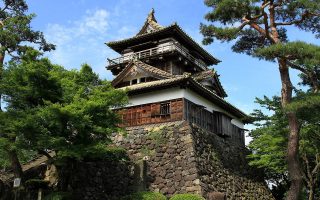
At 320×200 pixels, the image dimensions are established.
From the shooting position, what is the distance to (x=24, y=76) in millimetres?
17203

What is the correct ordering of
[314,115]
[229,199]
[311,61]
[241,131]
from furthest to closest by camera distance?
1. [241,131]
2. [229,199]
3. [314,115]
4. [311,61]

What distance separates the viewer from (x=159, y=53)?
26531mm

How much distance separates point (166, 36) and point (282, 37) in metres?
11.4

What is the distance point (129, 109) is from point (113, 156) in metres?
4.57

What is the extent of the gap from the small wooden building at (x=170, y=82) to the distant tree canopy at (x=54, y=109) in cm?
413

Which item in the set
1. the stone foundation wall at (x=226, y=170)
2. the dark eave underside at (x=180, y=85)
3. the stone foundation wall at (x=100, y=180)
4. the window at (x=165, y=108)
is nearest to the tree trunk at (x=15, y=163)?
the stone foundation wall at (x=100, y=180)

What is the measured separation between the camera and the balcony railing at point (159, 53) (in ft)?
86.4

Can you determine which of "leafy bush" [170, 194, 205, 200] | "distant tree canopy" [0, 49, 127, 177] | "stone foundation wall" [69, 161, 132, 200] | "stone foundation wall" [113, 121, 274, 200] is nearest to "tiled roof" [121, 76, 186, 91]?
"stone foundation wall" [113, 121, 274, 200]

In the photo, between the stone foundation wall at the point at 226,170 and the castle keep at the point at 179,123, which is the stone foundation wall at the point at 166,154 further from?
the stone foundation wall at the point at 226,170

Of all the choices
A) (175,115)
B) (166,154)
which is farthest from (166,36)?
(166,154)

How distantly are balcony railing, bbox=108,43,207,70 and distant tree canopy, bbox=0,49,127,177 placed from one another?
28.6 ft

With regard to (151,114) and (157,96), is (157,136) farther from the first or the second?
(157,96)

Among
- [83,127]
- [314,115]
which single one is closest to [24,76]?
[83,127]

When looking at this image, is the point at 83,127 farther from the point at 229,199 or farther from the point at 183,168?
the point at 229,199
